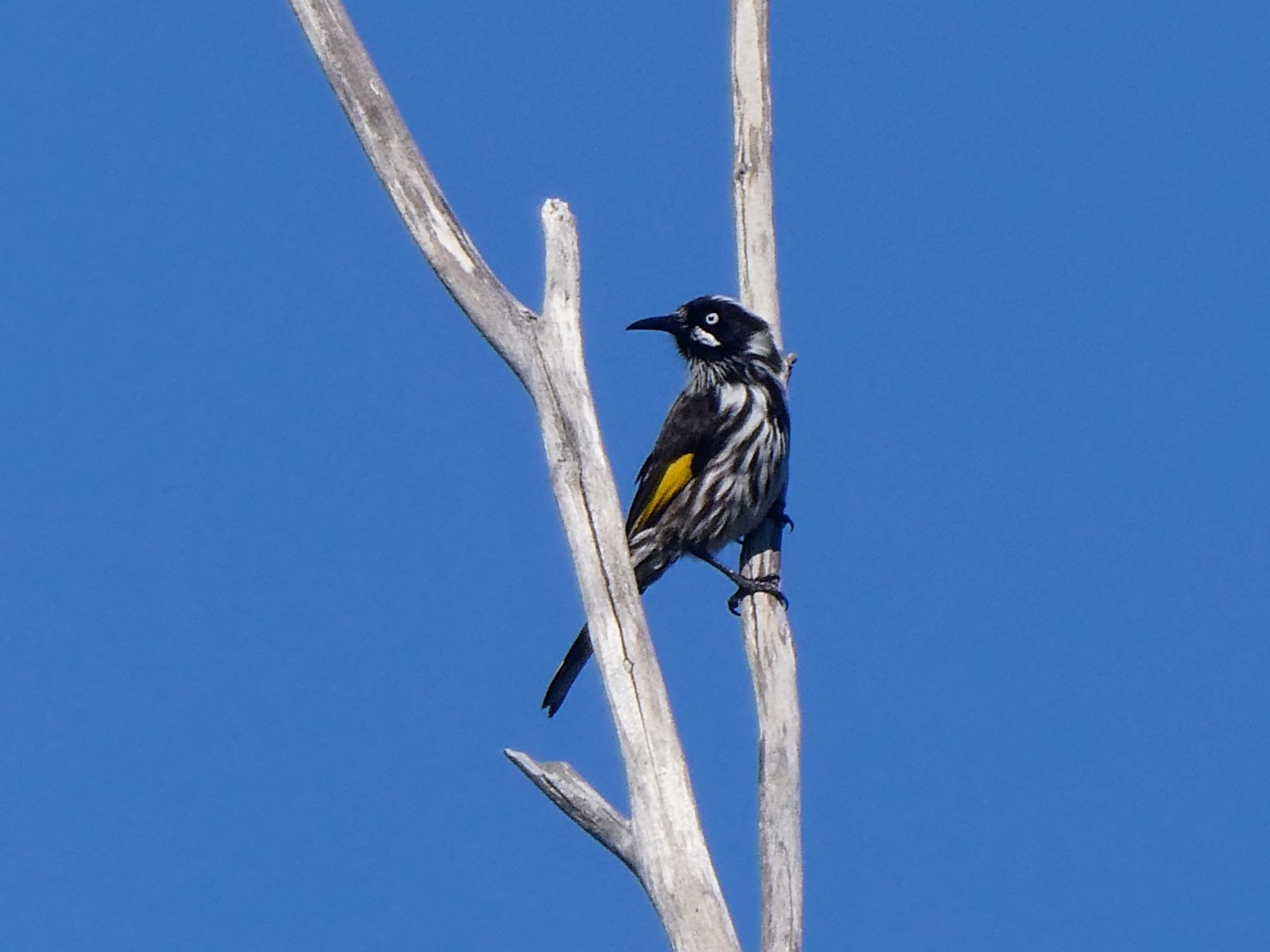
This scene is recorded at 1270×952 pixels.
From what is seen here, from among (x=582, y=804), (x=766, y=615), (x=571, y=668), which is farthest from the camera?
(x=571, y=668)

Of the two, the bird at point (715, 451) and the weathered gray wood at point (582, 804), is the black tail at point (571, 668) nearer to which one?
the bird at point (715, 451)

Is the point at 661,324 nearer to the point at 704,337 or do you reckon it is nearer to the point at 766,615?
the point at 704,337

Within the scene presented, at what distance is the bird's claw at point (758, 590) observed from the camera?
24.8 ft

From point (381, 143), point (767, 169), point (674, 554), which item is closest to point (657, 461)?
point (674, 554)

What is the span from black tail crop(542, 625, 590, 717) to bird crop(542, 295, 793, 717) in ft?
0.18

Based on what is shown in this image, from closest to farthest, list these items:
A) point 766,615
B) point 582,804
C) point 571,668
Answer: point 582,804, point 766,615, point 571,668

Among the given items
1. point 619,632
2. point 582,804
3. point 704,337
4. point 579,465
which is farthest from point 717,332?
point 582,804

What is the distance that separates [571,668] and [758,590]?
0.95m

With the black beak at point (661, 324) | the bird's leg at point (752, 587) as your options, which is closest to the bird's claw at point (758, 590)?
the bird's leg at point (752, 587)

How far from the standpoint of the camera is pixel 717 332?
27.8ft

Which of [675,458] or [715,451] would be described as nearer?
[715,451]

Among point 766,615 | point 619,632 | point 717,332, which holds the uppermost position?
point 717,332

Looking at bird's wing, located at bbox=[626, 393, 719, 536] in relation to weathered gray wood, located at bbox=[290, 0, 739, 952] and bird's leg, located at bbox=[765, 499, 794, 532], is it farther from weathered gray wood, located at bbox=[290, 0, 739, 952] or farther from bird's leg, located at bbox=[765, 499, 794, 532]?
weathered gray wood, located at bbox=[290, 0, 739, 952]

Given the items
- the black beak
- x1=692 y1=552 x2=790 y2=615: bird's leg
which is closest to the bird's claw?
x1=692 y1=552 x2=790 y2=615: bird's leg
